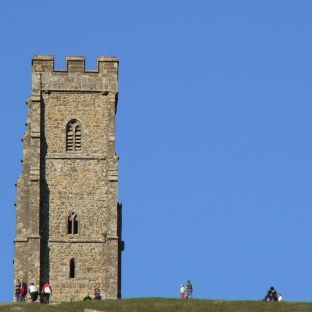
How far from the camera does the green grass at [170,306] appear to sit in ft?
279

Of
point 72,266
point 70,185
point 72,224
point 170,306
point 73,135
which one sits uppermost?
point 73,135

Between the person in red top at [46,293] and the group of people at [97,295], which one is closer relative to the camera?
the person in red top at [46,293]

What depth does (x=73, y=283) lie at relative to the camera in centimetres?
10162

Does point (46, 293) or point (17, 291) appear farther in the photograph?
point (17, 291)

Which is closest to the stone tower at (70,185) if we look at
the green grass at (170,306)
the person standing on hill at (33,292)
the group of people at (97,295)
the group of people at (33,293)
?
the group of people at (97,295)

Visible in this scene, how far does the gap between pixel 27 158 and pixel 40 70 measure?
5.68 metres

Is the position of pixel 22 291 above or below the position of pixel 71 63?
below

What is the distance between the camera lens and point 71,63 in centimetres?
10588

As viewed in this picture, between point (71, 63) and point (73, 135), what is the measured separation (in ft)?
15.7

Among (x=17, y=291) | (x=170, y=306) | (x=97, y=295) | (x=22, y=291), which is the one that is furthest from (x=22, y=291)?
(x=170, y=306)

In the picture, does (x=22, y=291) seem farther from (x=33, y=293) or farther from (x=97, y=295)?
(x=97, y=295)

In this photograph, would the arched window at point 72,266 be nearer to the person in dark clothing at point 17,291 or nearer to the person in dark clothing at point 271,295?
the person in dark clothing at point 17,291

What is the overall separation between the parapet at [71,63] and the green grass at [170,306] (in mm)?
22381

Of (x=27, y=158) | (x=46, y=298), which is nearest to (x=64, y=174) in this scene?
(x=27, y=158)
